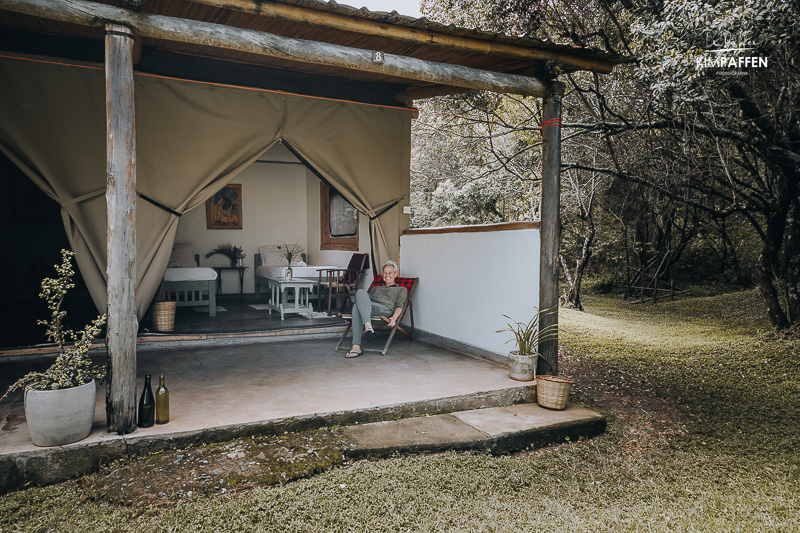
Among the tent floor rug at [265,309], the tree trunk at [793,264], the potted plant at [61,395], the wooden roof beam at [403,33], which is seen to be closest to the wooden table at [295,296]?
the tent floor rug at [265,309]

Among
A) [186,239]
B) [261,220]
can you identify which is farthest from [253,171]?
[186,239]

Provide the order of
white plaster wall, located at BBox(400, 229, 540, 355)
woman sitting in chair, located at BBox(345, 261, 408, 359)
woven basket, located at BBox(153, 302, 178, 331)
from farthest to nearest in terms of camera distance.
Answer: woven basket, located at BBox(153, 302, 178, 331)
woman sitting in chair, located at BBox(345, 261, 408, 359)
white plaster wall, located at BBox(400, 229, 540, 355)

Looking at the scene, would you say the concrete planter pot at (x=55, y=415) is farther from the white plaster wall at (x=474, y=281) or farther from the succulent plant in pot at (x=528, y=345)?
the white plaster wall at (x=474, y=281)

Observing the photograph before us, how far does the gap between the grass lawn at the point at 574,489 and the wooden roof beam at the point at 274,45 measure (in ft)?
8.20

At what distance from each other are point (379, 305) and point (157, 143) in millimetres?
→ 2622

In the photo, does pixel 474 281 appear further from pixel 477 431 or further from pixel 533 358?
pixel 477 431

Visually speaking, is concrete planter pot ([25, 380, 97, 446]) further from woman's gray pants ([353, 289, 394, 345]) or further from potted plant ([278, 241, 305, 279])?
potted plant ([278, 241, 305, 279])

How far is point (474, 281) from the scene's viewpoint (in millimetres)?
4906

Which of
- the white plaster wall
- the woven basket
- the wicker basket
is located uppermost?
the white plaster wall

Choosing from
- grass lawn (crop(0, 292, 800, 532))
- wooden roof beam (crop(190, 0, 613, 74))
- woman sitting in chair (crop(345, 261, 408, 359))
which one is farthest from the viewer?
woman sitting in chair (crop(345, 261, 408, 359))

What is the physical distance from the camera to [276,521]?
230cm

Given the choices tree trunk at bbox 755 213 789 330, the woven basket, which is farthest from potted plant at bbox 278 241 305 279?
tree trunk at bbox 755 213 789 330

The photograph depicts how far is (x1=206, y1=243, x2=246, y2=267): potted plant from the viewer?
27.6 ft

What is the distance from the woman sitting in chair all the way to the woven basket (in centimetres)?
195
